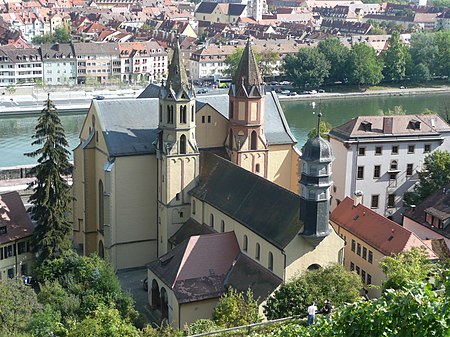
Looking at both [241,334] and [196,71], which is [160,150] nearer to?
[241,334]

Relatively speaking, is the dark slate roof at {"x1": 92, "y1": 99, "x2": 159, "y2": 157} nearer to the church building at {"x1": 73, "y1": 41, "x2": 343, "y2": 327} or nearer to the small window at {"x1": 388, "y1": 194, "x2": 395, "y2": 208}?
the church building at {"x1": 73, "y1": 41, "x2": 343, "y2": 327}

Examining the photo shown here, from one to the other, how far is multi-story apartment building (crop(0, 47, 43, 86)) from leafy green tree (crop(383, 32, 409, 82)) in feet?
126

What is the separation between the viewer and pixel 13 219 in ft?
106

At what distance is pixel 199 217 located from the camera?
31.8m

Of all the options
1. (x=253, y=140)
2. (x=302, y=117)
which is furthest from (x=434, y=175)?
(x=302, y=117)

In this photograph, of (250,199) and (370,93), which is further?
(370,93)

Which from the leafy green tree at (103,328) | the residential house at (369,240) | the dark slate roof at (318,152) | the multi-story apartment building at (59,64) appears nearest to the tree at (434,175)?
the residential house at (369,240)

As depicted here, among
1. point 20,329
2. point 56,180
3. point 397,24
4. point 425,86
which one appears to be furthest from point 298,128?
point 397,24

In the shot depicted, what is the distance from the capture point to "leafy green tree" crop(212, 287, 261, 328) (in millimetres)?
23406

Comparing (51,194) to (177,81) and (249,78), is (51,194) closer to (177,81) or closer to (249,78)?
(177,81)

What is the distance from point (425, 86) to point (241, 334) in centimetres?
7904

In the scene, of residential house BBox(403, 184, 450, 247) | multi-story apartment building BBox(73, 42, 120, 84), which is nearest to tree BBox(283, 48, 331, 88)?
multi-story apartment building BBox(73, 42, 120, 84)

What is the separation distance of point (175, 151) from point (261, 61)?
2400 inches

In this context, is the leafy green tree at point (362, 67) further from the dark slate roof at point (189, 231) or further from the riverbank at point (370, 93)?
the dark slate roof at point (189, 231)
